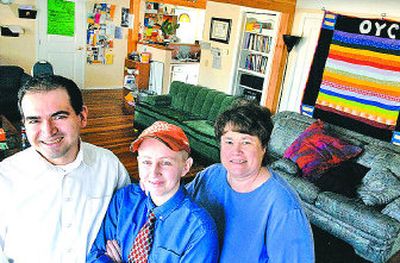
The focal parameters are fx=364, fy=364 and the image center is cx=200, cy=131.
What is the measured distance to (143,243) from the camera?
127 centimetres

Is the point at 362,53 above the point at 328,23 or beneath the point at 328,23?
beneath

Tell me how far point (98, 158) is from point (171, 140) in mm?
420

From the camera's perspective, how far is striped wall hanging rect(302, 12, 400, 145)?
414 cm

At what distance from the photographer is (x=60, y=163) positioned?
54.2 inches

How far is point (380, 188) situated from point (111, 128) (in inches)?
162

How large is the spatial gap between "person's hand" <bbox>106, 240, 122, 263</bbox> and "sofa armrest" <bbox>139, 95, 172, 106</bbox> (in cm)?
459

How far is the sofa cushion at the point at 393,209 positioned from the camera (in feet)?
10.3

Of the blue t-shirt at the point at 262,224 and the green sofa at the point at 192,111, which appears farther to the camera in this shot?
the green sofa at the point at 192,111

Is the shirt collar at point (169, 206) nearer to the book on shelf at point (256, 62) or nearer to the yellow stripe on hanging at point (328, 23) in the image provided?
the yellow stripe on hanging at point (328, 23)

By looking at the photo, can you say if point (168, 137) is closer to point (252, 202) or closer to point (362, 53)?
point (252, 202)

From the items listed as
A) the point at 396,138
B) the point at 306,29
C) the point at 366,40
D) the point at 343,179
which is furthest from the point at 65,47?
the point at 396,138

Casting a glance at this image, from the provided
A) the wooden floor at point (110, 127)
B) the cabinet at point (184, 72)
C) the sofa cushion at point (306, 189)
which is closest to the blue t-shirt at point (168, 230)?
the sofa cushion at point (306, 189)

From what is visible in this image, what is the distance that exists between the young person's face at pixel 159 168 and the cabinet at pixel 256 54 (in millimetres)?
4770

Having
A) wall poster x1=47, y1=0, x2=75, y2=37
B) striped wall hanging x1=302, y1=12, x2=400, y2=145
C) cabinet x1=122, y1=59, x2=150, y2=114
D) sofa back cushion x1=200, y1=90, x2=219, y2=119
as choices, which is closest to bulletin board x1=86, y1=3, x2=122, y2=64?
wall poster x1=47, y1=0, x2=75, y2=37
